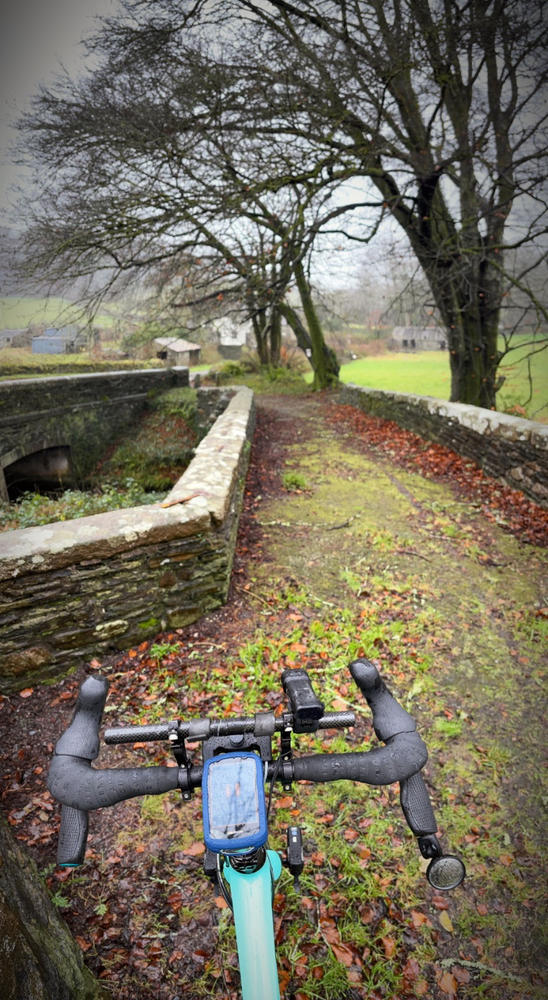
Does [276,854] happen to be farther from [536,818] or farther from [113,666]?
[113,666]

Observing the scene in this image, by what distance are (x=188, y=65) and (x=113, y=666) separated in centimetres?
860

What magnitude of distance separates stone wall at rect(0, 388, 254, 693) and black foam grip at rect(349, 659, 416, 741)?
2.40 meters

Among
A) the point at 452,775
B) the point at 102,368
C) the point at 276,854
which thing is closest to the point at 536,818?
the point at 452,775

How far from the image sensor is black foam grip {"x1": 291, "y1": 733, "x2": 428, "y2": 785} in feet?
3.92

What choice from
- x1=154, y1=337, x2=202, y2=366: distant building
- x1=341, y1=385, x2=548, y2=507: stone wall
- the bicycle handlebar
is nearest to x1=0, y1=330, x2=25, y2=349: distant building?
x1=341, y1=385, x2=548, y2=507: stone wall

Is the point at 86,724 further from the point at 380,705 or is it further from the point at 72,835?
the point at 380,705

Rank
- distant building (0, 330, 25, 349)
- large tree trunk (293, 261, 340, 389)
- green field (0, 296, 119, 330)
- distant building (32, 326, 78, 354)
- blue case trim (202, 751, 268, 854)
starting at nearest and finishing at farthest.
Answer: blue case trim (202, 751, 268, 854) < green field (0, 296, 119, 330) < distant building (0, 330, 25, 349) < distant building (32, 326, 78, 354) < large tree trunk (293, 261, 340, 389)

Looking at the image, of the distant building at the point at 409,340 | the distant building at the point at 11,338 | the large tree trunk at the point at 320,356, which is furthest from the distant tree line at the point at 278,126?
the distant building at the point at 409,340

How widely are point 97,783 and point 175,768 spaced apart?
21 centimetres

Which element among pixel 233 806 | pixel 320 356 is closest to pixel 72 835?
pixel 233 806

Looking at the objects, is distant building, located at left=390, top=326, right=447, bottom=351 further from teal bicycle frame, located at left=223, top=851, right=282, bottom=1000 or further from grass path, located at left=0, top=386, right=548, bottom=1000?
teal bicycle frame, located at left=223, top=851, right=282, bottom=1000

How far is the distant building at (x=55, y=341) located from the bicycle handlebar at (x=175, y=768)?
9.95 metres

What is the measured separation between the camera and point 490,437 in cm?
644

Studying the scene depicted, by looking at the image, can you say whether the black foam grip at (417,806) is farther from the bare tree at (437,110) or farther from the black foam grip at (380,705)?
the bare tree at (437,110)
